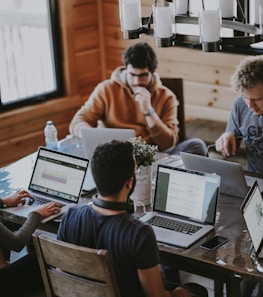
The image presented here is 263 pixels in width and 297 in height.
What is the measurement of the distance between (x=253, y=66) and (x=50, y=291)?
1.61m

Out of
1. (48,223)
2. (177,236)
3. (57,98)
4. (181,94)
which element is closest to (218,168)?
(177,236)

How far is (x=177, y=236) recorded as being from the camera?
2965 millimetres

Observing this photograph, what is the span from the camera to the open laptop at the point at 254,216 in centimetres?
275

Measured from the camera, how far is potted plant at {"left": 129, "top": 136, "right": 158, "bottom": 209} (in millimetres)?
3250

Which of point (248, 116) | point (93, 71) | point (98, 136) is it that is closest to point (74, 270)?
point (98, 136)

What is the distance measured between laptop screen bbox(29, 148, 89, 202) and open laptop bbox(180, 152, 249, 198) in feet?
1.72

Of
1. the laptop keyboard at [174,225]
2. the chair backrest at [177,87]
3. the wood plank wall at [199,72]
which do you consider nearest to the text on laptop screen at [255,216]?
the laptop keyboard at [174,225]

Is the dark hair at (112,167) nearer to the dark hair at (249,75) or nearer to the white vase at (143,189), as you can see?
the white vase at (143,189)

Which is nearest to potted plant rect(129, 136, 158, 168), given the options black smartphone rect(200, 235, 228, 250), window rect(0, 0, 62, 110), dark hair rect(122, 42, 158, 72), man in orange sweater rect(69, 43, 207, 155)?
black smartphone rect(200, 235, 228, 250)

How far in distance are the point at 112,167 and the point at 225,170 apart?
87 cm

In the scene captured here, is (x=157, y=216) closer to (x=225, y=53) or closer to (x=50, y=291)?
(x=50, y=291)

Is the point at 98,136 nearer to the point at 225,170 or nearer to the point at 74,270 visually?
the point at 225,170

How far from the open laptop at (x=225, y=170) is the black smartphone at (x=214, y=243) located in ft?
1.28

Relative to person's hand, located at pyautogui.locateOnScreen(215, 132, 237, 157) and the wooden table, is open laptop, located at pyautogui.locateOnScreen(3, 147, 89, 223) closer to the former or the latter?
the wooden table
